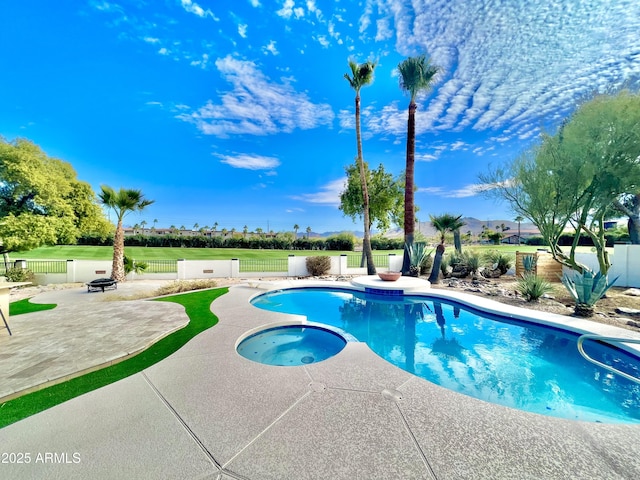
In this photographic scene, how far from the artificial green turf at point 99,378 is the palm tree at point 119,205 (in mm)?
8310

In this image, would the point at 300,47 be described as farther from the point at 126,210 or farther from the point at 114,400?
the point at 114,400

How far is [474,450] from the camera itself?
2285 mm

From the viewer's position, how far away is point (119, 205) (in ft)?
38.5

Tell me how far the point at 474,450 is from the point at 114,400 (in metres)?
3.95

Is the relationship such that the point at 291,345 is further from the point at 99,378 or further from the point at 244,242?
the point at 244,242

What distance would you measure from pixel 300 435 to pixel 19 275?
1524cm

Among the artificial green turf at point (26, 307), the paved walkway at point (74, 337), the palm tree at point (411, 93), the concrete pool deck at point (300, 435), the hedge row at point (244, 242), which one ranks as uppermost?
the palm tree at point (411, 93)

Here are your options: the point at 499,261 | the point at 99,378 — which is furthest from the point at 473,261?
the point at 99,378

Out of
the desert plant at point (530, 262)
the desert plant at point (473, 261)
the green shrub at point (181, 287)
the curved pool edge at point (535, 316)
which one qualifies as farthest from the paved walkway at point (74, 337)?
the desert plant at point (530, 262)

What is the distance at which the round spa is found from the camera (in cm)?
497

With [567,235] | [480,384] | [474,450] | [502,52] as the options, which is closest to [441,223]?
[502,52]

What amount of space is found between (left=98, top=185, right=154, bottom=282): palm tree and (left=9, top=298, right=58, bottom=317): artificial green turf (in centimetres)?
372

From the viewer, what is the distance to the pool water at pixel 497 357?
369 cm

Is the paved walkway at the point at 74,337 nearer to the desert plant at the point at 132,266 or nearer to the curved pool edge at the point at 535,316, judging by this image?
the curved pool edge at the point at 535,316
